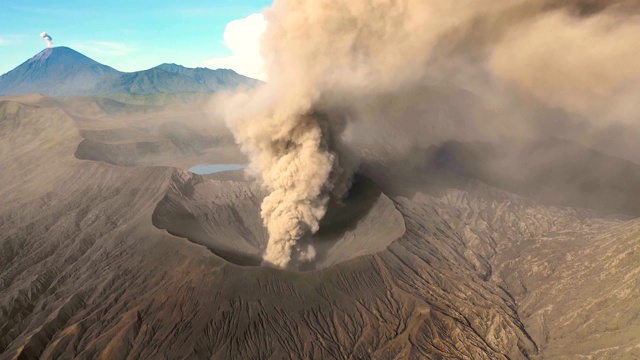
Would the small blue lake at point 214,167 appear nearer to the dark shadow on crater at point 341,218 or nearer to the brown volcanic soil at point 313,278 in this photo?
the brown volcanic soil at point 313,278

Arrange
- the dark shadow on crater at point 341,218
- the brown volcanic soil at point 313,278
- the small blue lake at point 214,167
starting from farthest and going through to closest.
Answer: the small blue lake at point 214,167 → the dark shadow on crater at point 341,218 → the brown volcanic soil at point 313,278

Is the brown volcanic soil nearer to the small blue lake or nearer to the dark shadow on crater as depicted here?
the dark shadow on crater

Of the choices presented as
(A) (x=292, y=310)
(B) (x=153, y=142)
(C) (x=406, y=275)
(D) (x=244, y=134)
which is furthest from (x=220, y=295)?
(B) (x=153, y=142)

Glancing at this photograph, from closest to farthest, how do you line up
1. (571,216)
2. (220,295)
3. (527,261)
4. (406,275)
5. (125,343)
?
(125,343), (220,295), (406,275), (527,261), (571,216)

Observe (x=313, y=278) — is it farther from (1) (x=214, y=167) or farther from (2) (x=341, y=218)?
(1) (x=214, y=167)

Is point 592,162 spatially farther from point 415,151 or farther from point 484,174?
point 415,151

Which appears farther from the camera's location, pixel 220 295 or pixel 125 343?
pixel 220 295

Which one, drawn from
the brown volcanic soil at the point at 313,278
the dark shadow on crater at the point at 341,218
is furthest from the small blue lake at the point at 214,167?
the dark shadow on crater at the point at 341,218

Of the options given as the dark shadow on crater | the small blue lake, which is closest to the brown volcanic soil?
the dark shadow on crater

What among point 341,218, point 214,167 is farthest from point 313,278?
point 214,167
